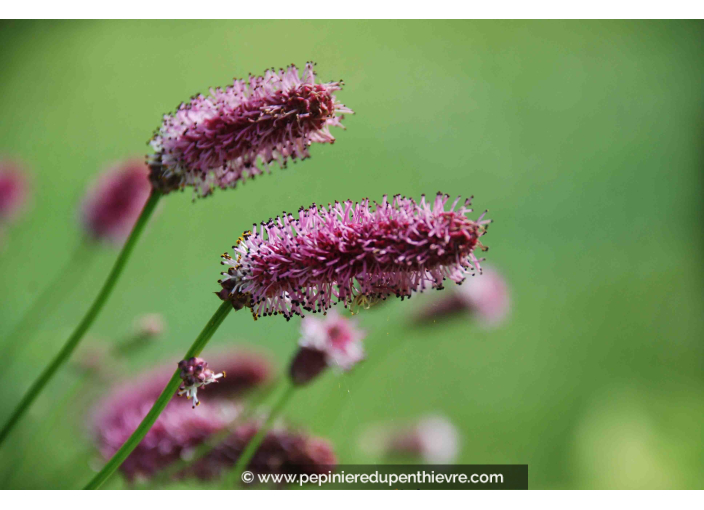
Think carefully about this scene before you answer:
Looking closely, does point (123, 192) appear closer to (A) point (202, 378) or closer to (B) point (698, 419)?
(A) point (202, 378)

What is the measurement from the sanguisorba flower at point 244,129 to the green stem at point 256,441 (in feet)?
1.10

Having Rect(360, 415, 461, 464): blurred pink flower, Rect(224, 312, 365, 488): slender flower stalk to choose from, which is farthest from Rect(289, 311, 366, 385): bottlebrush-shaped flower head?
Rect(360, 415, 461, 464): blurred pink flower

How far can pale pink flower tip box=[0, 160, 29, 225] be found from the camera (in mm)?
1192

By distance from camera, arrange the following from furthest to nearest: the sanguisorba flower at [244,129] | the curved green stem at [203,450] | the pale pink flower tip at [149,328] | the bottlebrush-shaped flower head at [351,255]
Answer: the pale pink flower tip at [149,328]
the curved green stem at [203,450]
the sanguisorba flower at [244,129]
the bottlebrush-shaped flower head at [351,255]

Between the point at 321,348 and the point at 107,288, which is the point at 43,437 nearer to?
the point at 107,288

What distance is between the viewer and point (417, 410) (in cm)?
134

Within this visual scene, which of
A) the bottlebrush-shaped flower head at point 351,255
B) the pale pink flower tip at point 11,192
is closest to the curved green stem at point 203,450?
the bottlebrush-shaped flower head at point 351,255

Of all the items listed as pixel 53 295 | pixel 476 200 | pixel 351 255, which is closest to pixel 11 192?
pixel 53 295

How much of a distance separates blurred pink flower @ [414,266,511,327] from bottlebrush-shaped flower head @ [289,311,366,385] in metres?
0.32

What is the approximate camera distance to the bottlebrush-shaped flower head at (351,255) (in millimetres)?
641

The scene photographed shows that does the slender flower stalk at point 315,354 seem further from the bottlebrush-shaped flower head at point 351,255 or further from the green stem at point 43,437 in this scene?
the green stem at point 43,437

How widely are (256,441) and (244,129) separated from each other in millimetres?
473
